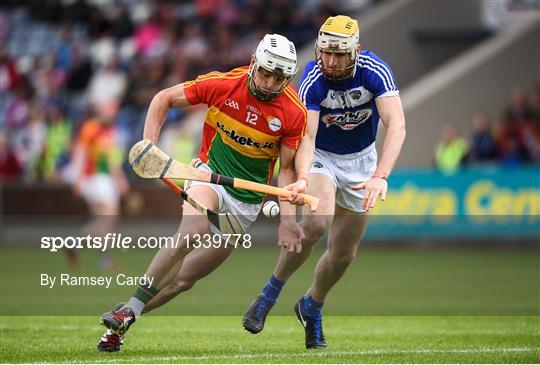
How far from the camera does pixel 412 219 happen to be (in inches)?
781

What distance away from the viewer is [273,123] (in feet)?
26.7

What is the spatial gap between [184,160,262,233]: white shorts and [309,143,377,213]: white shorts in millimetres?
724

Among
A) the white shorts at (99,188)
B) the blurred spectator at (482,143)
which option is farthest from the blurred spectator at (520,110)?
the white shorts at (99,188)

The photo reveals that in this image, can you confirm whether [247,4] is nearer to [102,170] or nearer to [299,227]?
[102,170]

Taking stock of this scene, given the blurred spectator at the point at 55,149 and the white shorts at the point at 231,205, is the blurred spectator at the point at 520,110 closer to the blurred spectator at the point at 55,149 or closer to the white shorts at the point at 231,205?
the blurred spectator at the point at 55,149

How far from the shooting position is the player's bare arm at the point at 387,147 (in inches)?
307

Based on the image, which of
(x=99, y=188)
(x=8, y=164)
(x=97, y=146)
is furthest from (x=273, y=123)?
(x=8, y=164)

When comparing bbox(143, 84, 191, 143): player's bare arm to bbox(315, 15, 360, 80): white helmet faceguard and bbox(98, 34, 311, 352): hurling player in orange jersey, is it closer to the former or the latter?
bbox(98, 34, 311, 352): hurling player in orange jersey

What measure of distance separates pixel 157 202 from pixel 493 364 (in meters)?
13.5

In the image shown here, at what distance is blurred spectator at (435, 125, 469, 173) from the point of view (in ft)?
66.0

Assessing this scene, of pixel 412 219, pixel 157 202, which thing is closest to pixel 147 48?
pixel 157 202

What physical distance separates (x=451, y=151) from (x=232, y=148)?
1236 cm

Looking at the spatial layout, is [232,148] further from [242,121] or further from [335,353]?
[335,353]

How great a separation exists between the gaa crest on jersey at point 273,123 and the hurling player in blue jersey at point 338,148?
0.25m
